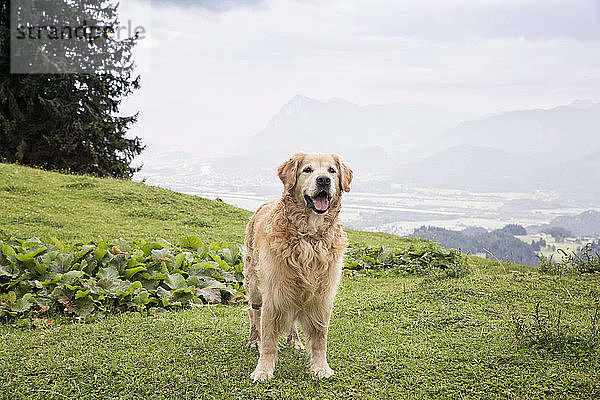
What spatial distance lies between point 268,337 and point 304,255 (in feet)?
2.93

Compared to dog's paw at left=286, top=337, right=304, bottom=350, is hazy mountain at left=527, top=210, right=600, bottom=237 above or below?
below

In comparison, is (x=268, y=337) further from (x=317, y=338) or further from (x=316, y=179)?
(x=316, y=179)

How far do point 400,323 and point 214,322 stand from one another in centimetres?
242

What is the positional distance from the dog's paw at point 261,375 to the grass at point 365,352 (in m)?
0.08

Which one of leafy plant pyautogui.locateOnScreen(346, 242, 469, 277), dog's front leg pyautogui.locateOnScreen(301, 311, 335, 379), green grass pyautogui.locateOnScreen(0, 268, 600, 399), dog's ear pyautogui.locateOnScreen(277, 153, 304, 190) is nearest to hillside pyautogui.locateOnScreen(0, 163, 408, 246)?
leafy plant pyautogui.locateOnScreen(346, 242, 469, 277)

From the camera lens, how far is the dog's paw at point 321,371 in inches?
178

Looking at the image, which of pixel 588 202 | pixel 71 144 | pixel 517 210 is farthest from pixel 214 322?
pixel 588 202

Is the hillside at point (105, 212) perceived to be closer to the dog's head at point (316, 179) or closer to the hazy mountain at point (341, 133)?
the dog's head at point (316, 179)

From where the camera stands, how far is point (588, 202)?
332ft

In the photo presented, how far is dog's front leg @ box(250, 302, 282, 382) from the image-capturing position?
4.55 metres

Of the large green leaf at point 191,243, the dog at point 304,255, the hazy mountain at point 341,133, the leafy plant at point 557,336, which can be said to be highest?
the hazy mountain at point 341,133

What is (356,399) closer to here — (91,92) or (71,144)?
(71,144)

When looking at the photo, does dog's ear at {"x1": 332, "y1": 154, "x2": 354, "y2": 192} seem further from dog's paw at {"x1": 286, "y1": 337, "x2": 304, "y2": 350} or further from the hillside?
the hillside

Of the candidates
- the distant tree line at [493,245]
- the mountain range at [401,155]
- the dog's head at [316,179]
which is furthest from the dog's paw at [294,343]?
the mountain range at [401,155]
